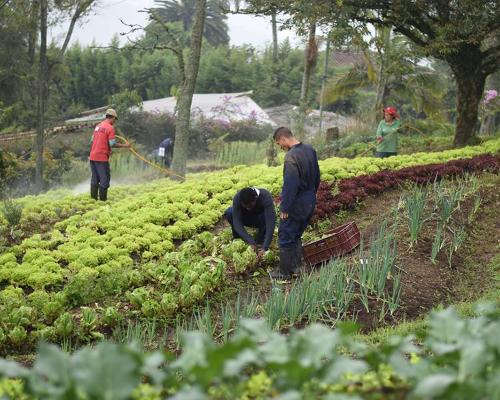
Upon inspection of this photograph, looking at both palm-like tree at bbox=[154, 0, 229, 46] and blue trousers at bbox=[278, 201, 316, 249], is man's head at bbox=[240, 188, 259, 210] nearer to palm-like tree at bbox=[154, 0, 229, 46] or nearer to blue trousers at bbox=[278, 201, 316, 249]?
blue trousers at bbox=[278, 201, 316, 249]

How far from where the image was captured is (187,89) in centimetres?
1492

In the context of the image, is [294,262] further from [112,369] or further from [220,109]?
[220,109]

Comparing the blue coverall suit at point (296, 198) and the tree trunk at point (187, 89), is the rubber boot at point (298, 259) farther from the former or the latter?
the tree trunk at point (187, 89)

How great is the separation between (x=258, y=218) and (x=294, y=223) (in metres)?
0.80

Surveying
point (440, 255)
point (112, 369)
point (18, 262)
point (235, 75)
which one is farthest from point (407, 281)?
point (235, 75)

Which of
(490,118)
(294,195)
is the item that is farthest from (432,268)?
(490,118)

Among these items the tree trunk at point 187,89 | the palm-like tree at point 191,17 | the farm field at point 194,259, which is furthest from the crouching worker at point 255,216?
the palm-like tree at point 191,17

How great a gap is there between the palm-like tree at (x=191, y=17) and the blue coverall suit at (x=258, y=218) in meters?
60.0

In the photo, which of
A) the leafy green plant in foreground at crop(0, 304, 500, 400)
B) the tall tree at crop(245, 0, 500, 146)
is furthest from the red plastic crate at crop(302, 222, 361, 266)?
the tall tree at crop(245, 0, 500, 146)

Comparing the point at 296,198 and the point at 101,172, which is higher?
the point at 296,198

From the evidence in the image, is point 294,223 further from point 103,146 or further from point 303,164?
point 103,146

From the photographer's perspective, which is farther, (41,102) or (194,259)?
(41,102)

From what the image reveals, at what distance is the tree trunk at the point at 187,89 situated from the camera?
1452cm

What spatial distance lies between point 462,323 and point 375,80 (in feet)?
79.4
